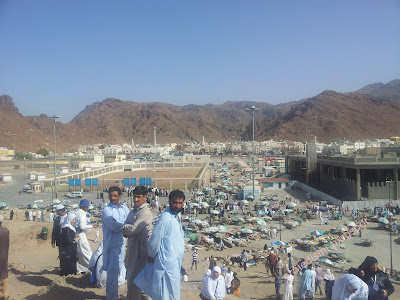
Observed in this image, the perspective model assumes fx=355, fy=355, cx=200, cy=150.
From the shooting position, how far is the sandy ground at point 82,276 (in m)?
4.58

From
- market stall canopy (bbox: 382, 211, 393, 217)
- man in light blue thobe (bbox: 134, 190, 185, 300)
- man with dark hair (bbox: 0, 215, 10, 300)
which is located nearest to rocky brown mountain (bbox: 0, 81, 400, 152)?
market stall canopy (bbox: 382, 211, 393, 217)

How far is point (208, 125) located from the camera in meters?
192

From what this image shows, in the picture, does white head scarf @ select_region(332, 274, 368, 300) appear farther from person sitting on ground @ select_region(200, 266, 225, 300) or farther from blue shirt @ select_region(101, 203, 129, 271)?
blue shirt @ select_region(101, 203, 129, 271)

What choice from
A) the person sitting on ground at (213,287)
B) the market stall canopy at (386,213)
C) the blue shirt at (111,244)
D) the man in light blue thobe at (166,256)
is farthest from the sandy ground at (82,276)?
the man in light blue thobe at (166,256)

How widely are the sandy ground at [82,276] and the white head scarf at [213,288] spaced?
0.98ft

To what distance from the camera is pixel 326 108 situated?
15150 cm

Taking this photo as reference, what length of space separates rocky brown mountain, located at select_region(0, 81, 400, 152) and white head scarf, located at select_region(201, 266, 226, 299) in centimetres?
9864

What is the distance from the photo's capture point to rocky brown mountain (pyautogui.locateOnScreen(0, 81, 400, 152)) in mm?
121125

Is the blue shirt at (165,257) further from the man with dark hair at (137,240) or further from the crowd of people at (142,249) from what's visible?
the man with dark hair at (137,240)

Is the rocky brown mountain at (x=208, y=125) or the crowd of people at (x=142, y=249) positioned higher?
the rocky brown mountain at (x=208, y=125)

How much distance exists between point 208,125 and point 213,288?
187725 millimetres

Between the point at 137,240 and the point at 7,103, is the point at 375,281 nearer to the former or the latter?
the point at 137,240

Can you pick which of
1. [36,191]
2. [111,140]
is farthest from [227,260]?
[111,140]

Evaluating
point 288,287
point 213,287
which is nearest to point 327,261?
point 288,287
